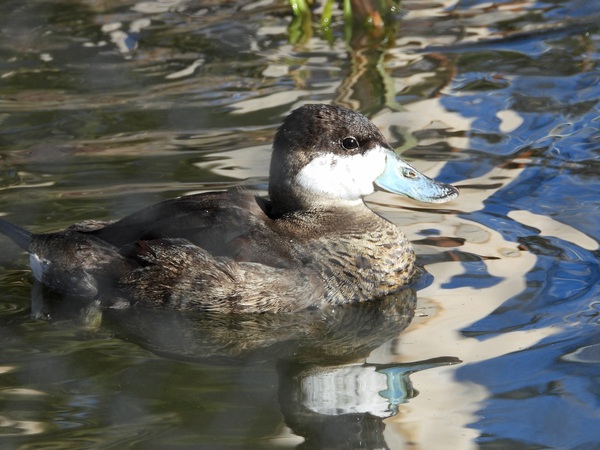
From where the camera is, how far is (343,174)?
16.6ft

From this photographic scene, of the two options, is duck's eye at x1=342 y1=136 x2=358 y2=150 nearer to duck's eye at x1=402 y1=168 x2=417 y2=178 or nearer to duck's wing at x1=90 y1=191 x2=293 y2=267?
duck's eye at x1=402 y1=168 x2=417 y2=178

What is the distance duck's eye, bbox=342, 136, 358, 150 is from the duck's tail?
54.3 inches

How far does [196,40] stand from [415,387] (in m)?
4.91

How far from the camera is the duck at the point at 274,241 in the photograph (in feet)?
15.5

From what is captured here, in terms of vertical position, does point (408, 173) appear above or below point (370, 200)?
above

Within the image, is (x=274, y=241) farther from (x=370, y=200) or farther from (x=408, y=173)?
(x=370, y=200)

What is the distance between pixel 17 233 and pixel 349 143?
4.81 ft

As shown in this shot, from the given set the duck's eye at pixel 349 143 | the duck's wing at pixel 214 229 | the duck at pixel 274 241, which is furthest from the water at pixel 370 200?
the duck's eye at pixel 349 143

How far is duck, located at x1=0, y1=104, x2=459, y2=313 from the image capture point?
4719 mm

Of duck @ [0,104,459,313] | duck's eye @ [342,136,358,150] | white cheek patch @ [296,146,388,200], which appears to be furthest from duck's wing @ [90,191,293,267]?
duck's eye @ [342,136,358,150]

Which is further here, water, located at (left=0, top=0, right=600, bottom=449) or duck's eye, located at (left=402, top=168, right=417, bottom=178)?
duck's eye, located at (left=402, top=168, right=417, bottom=178)

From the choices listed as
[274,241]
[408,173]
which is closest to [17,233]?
[274,241]

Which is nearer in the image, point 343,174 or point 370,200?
point 343,174

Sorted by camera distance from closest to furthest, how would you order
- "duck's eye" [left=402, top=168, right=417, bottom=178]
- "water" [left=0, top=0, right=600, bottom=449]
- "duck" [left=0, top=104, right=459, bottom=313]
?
1. "water" [left=0, top=0, right=600, bottom=449]
2. "duck" [left=0, top=104, right=459, bottom=313]
3. "duck's eye" [left=402, top=168, right=417, bottom=178]
